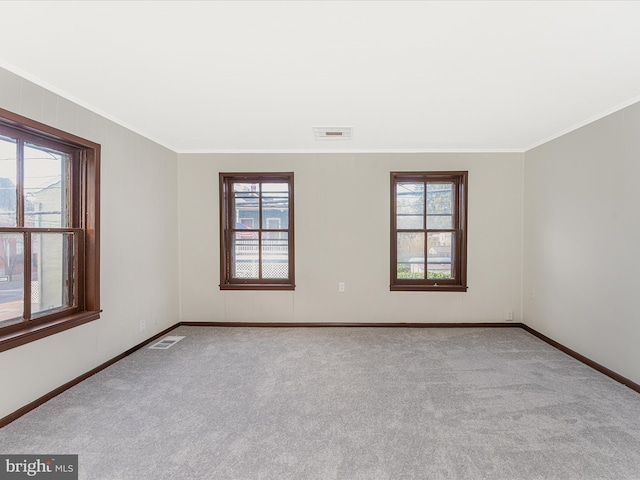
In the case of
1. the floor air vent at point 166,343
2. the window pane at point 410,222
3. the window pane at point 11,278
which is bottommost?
the floor air vent at point 166,343

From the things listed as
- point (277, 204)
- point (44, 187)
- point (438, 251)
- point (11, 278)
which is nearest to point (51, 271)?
point (11, 278)

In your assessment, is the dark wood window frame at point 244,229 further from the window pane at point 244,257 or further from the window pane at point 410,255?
the window pane at point 410,255

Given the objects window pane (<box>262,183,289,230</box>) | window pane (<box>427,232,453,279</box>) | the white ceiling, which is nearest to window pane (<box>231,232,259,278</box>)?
window pane (<box>262,183,289,230</box>)

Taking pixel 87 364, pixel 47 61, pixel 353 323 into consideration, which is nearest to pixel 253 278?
pixel 353 323

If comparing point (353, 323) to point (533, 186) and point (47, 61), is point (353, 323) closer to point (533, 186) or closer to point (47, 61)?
point (533, 186)

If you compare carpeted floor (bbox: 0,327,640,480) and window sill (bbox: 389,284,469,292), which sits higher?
window sill (bbox: 389,284,469,292)

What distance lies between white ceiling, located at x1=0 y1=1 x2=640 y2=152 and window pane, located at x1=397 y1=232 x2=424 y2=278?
61.0 inches

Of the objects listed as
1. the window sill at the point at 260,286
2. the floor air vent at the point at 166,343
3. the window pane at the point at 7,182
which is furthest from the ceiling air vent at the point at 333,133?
the floor air vent at the point at 166,343

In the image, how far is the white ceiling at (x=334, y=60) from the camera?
5.31 ft

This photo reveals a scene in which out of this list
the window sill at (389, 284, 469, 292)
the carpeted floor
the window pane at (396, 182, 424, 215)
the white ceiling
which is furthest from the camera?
the window pane at (396, 182, 424, 215)

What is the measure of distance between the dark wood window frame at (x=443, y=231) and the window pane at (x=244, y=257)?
75.4 inches

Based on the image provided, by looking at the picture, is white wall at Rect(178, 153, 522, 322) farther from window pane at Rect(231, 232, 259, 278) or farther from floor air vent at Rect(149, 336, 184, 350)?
floor air vent at Rect(149, 336, 184, 350)

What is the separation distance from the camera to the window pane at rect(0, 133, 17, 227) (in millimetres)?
2230

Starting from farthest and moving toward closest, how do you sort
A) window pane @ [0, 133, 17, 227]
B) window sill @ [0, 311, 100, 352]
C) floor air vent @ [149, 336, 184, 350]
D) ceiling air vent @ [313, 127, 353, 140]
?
floor air vent @ [149, 336, 184, 350]
ceiling air vent @ [313, 127, 353, 140]
window pane @ [0, 133, 17, 227]
window sill @ [0, 311, 100, 352]
